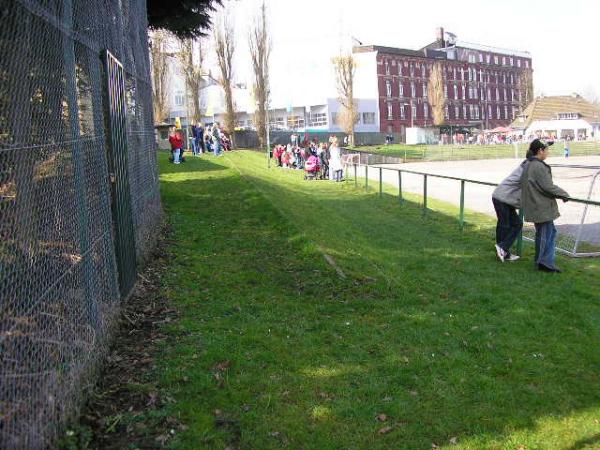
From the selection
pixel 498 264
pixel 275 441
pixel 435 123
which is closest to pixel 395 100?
pixel 435 123

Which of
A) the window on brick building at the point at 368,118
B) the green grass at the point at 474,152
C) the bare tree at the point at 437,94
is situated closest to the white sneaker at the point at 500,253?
the green grass at the point at 474,152

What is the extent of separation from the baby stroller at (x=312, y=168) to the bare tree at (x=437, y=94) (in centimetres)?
6967

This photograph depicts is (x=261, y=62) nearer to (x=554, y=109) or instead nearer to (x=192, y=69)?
(x=192, y=69)

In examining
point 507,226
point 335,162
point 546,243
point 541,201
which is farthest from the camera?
point 335,162

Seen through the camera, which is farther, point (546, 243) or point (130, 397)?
point (546, 243)

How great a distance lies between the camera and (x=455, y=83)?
10275 centimetres

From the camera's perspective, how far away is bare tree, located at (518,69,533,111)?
114125mm

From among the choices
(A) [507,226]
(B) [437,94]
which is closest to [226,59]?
(A) [507,226]

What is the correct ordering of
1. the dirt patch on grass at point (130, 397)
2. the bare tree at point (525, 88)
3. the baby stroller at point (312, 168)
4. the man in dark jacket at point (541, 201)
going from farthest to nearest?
the bare tree at point (525, 88)
the baby stroller at point (312, 168)
the man in dark jacket at point (541, 201)
the dirt patch on grass at point (130, 397)

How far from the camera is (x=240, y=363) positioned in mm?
5023

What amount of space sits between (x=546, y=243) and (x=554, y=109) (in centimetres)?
9540

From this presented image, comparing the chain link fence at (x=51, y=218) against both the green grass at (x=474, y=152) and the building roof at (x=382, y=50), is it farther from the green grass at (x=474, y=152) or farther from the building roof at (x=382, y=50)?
the building roof at (x=382, y=50)

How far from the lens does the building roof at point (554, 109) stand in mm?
93500

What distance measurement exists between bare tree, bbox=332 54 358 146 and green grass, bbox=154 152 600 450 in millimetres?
63202
